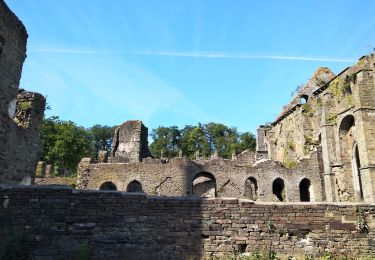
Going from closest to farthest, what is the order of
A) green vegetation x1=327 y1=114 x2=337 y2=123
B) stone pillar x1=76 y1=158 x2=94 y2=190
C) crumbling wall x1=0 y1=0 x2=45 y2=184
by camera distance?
crumbling wall x1=0 y1=0 x2=45 y2=184
green vegetation x1=327 y1=114 x2=337 y2=123
stone pillar x1=76 y1=158 x2=94 y2=190

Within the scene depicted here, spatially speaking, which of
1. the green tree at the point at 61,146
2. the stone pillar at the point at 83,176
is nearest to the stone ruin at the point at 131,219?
the stone pillar at the point at 83,176

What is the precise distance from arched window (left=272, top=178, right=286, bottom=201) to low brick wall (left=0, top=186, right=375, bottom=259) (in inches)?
609

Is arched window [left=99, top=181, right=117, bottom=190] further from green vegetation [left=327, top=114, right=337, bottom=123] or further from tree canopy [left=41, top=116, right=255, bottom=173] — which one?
tree canopy [left=41, top=116, right=255, bottom=173]

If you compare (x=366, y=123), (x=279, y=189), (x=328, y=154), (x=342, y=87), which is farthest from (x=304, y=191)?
→ (x=342, y=87)

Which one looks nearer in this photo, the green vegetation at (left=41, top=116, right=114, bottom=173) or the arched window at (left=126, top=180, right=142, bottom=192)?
the arched window at (left=126, top=180, right=142, bottom=192)

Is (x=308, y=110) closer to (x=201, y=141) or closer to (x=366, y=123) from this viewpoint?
(x=366, y=123)

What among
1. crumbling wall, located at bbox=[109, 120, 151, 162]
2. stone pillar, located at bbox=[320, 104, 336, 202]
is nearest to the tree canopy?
crumbling wall, located at bbox=[109, 120, 151, 162]

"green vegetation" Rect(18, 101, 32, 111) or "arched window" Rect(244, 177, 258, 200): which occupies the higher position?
"green vegetation" Rect(18, 101, 32, 111)

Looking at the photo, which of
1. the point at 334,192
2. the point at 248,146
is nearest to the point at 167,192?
the point at 334,192

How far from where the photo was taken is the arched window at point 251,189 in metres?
23.7

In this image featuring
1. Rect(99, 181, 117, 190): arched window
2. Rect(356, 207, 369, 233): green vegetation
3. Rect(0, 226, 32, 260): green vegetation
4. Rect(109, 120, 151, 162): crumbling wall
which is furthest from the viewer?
Rect(109, 120, 151, 162): crumbling wall

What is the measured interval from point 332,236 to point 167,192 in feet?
51.5

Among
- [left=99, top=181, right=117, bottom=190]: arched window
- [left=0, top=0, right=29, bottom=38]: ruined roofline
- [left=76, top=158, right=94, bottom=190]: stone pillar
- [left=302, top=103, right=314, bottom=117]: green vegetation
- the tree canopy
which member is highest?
the tree canopy

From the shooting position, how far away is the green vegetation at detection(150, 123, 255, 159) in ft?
211
